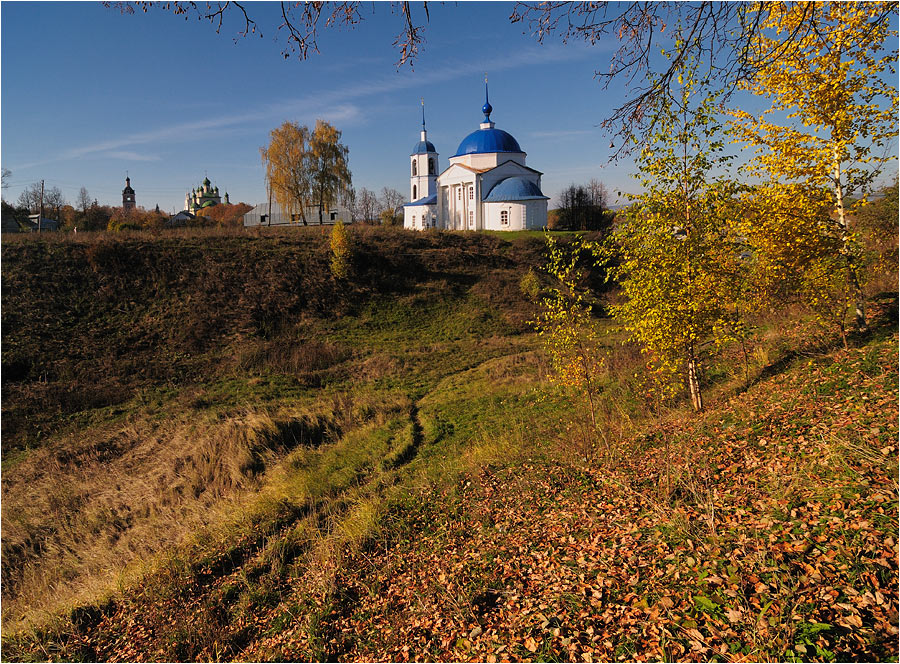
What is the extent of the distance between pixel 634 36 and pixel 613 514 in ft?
16.5

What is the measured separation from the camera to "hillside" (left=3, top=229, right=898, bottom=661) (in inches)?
153

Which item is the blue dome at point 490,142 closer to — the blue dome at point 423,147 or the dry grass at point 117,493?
the blue dome at point 423,147

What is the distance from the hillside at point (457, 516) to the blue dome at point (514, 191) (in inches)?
1195

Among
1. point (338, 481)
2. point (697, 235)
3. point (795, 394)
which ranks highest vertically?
point (697, 235)

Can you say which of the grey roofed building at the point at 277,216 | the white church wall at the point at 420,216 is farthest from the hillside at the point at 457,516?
the grey roofed building at the point at 277,216

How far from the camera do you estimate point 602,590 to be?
4.31m

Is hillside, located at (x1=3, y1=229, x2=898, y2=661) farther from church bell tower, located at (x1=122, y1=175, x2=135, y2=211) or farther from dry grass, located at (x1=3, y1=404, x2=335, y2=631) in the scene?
church bell tower, located at (x1=122, y1=175, x2=135, y2=211)

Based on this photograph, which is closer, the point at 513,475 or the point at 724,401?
the point at 513,475

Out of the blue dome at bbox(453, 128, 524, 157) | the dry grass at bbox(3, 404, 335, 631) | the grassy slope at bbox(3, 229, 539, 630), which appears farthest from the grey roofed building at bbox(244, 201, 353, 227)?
the dry grass at bbox(3, 404, 335, 631)

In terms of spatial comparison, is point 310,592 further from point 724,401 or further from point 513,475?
point 724,401

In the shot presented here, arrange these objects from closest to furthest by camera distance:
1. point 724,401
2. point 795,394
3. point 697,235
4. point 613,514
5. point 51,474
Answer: point 613,514, point 795,394, point 697,235, point 724,401, point 51,474

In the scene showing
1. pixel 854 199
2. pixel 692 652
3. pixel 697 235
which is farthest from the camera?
pixel 854 199

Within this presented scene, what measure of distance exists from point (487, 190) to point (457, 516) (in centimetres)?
4382

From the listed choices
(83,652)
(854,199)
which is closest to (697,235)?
(854,199)
